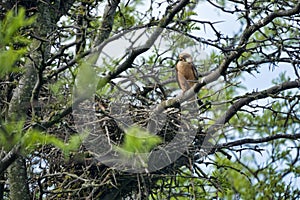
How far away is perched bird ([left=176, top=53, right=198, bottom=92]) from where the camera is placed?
288 inches

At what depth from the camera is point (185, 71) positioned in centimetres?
748

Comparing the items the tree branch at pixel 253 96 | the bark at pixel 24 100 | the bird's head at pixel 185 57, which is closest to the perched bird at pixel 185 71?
the bird's head at pixel 185 57

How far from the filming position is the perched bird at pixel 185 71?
731 cm

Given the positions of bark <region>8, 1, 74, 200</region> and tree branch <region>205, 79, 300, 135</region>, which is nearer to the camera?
bark <region>8, 1, 74, 200</region>

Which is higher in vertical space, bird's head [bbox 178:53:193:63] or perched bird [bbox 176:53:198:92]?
bird's head [bbox 178:53:193:63]

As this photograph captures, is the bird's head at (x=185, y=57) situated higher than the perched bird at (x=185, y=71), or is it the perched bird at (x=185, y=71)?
the bird's head at (x=185, y=57)

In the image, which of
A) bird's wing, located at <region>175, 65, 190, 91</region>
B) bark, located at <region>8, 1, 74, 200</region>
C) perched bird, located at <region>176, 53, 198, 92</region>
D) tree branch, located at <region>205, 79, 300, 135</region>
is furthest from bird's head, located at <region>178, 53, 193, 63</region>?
bark, located at <region>8, 1, 74, 200</region>

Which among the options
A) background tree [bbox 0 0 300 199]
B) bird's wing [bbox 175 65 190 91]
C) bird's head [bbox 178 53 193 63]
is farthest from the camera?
bird's head [bbox 178 53 193 63]

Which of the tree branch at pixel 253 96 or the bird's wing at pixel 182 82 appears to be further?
the bird's wing at pixel 182 82

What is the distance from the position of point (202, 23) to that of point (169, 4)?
0.31 meters

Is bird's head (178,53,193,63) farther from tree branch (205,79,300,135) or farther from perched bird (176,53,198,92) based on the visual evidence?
tree branch (205,79,300,135)

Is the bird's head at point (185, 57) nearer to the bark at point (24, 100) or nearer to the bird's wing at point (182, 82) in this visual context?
the bird's wing at point (182, 82)

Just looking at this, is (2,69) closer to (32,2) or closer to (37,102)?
(37,102)

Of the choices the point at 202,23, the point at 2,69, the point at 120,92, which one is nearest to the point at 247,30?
the point at 202,23
